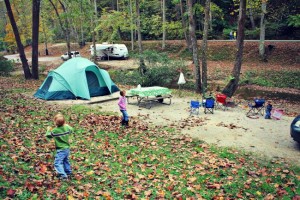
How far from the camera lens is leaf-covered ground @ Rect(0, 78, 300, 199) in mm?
6375

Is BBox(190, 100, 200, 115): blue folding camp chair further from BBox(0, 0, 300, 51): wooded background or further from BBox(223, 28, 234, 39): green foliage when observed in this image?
BBox(223, 28, 234, 39): green foliage

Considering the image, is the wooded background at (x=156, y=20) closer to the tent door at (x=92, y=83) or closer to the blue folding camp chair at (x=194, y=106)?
the tent door at (x=92, y=83)

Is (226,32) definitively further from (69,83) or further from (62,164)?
(62,164)

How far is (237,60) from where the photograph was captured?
18406 millimetres

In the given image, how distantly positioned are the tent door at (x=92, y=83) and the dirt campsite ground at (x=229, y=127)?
61.3 inches

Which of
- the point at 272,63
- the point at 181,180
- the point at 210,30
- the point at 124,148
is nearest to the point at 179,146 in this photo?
the point at 124,148

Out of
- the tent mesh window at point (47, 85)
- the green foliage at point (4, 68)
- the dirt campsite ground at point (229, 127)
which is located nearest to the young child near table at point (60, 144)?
the dirt campsite ground at point (229, 127)

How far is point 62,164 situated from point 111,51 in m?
35.1

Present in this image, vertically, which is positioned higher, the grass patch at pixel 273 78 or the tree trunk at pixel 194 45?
the tree trunk at pixel 194 45

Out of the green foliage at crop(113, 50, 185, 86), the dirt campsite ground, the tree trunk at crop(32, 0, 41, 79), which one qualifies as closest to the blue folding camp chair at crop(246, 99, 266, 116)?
the dirt campsite ground

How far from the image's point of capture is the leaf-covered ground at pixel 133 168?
6.38 meters

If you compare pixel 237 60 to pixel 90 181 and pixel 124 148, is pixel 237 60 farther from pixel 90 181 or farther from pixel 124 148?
pixel 90 181

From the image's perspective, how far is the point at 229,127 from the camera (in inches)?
473

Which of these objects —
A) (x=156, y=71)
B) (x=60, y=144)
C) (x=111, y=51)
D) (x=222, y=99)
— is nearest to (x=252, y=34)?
(x=111, y=51)
